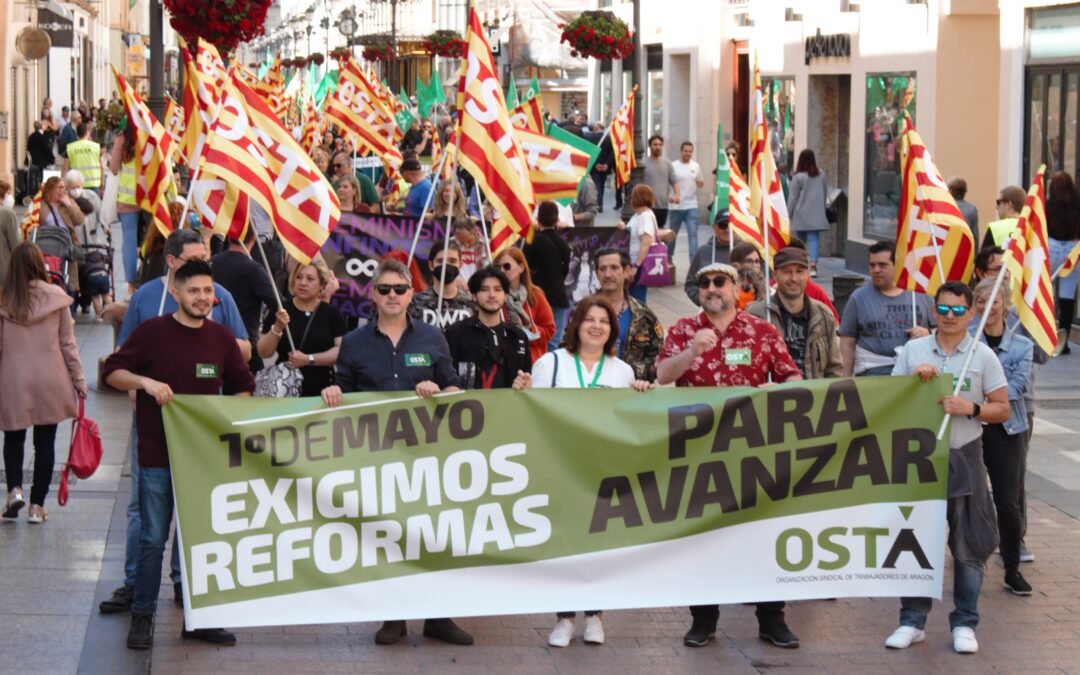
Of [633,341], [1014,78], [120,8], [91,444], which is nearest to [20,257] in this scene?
[91,444]

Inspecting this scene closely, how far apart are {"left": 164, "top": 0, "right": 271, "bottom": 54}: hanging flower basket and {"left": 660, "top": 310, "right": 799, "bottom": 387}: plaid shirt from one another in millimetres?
12452

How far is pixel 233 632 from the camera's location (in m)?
7.80

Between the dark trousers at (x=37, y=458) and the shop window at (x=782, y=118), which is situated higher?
the shop window at (x=782, y=118)

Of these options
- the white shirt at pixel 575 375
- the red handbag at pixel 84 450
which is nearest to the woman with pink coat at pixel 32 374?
the red handbag at pixel 84 450

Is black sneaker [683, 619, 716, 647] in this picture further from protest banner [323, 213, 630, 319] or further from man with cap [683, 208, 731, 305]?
protest banner [323, 213, 630, 319]

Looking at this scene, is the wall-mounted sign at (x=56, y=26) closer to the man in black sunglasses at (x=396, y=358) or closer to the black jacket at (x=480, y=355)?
the black jacket at (x=480, y=355)

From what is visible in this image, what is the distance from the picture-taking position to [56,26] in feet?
128

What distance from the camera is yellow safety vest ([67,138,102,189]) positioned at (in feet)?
88.1

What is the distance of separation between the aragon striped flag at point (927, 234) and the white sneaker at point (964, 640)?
2.50 m

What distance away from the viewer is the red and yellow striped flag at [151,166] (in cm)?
1157

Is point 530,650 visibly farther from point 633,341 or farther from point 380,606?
point 633,341

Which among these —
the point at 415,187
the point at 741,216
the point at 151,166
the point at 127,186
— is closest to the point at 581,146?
the point at 415,187

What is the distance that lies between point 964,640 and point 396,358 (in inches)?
112

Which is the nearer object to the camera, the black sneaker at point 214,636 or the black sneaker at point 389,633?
the black sneaker at point 214,636
